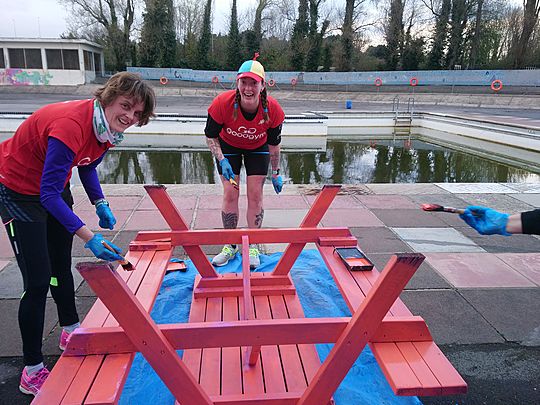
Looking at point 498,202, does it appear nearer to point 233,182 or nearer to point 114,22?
point 233,182

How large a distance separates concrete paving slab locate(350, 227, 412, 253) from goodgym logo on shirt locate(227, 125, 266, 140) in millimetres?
1722

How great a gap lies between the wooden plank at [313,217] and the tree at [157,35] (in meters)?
40.5

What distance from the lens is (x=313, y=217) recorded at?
3170 millimetres

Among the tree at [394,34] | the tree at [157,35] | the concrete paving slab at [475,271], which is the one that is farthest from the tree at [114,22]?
the concrete paving slab at [475,271]

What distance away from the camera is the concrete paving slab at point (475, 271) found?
371cm

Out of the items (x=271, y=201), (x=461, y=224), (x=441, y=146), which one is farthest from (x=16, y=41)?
(x=461, y=224)

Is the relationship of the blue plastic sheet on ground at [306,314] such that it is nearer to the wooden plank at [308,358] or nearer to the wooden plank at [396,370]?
the wooden plank at [308,358]

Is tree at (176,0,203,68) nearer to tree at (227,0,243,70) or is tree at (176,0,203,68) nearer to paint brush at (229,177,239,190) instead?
tree at (227,0,243,70)

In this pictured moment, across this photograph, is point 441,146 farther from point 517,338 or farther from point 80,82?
point 80,82

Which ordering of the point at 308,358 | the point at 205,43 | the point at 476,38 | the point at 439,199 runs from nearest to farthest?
the point at 308,358
the point at 439,199
the point at 476,38
the point at 205,43

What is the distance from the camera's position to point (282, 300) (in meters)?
3.21

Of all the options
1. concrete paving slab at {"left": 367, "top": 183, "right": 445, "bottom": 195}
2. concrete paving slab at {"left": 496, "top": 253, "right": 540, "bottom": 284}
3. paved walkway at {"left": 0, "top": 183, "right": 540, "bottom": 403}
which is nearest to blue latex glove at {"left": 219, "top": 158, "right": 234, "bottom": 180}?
paved walkway at {"left": 0, "top": 183, "right": 540, "bottom": 403}

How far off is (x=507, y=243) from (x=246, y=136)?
123 inches

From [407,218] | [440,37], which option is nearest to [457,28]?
[440,37]
